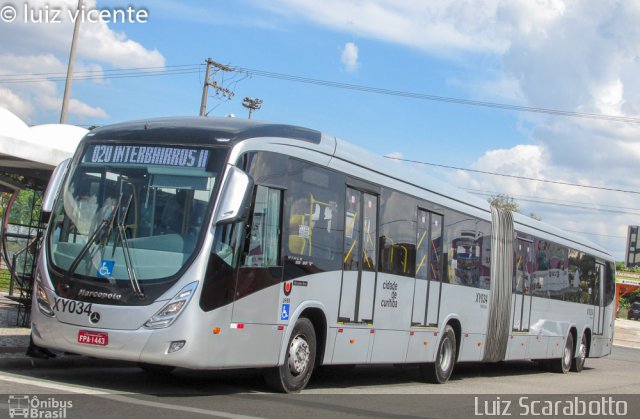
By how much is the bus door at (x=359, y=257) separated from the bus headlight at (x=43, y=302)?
12.5ft

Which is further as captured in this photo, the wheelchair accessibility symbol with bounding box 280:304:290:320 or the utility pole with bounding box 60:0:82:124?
the utility pole with bounding box 60:0:82:124

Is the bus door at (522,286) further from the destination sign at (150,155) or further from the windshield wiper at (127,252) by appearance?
the windshield wiper at (127,252)

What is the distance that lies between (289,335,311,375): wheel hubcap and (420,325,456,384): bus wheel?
469 cm

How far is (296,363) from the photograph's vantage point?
35.4 feet

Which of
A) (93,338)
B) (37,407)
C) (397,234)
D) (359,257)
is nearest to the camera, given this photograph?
(37,407)

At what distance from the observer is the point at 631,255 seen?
67.8 metres

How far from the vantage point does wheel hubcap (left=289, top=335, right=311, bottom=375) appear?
1070 cm

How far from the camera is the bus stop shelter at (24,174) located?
13.6m

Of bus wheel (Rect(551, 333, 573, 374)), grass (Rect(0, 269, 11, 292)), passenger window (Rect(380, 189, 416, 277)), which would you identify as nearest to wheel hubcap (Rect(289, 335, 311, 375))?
passenger window (Rect(380, 189, 416, 277))

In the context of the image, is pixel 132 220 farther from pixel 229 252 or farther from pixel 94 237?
pixel 229 252

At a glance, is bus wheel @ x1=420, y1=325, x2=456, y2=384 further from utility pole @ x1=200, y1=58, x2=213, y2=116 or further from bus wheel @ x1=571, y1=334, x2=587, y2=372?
utility pole @ x1=200, y1=58, x2=213, y2=116

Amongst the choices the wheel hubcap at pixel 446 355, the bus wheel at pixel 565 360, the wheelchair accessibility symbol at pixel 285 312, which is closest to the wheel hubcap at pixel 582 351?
the bus wheel at pixel 565 360

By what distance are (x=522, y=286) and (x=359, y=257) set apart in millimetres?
8143

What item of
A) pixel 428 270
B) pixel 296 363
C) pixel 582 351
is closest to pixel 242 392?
pixel 296 363
